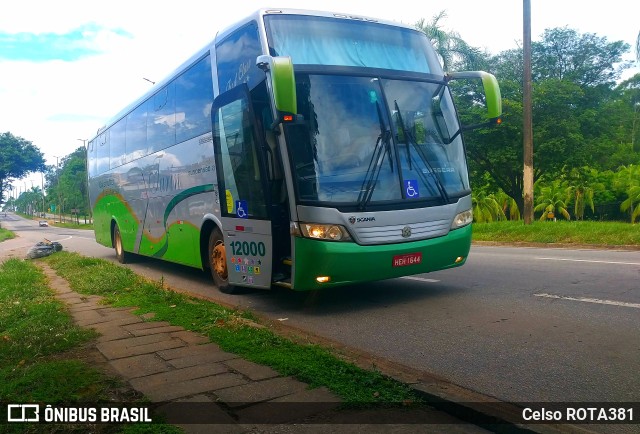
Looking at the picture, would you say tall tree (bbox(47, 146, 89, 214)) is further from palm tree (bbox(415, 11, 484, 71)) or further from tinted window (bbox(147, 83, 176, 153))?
tinted window (bbox(147, 83, 176, 153))

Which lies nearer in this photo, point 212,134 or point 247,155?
point 247,155

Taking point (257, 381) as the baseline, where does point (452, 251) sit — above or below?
above

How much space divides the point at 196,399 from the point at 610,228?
14.9 metres

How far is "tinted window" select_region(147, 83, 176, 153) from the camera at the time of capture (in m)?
10.9

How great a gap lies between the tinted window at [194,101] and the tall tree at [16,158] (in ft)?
205

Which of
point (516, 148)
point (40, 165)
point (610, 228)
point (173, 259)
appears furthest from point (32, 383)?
point (40, 165)

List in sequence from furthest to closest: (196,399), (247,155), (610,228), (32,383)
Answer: (610,228), (247,155), (32,383), (196,399)

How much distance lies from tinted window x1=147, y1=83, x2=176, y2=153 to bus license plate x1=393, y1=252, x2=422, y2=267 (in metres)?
5.51

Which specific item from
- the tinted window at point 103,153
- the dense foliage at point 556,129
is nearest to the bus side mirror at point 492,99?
the tinted window at point 103,153

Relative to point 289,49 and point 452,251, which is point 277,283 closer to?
point 452,251

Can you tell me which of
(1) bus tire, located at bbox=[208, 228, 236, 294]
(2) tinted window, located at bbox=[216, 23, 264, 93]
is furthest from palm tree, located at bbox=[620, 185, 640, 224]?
(2) tinted window, located at bbox=[216, 23, 264, 93]

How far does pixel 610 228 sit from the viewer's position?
1606 centimetres

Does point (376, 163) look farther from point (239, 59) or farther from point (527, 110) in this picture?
point (527, 110)

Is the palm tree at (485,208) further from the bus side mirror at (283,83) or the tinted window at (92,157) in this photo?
the bus side mirror at (283,83)
